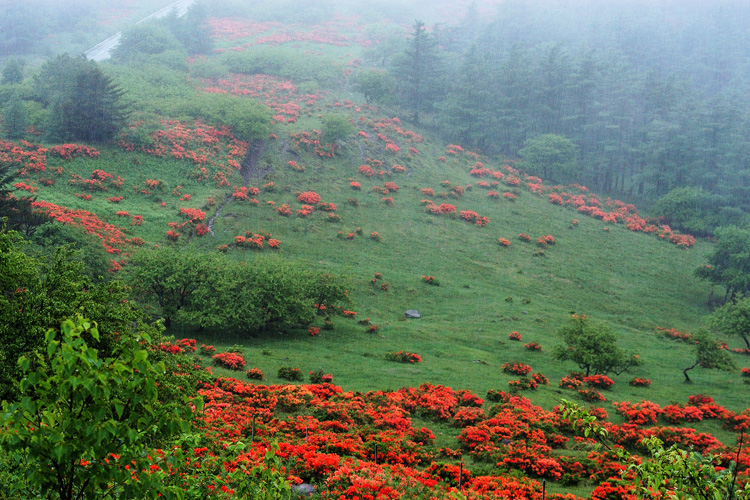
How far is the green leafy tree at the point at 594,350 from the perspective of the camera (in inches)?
1145

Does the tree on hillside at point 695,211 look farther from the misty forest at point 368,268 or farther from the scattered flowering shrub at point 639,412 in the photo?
the scattered flowering shrub at point 639,412

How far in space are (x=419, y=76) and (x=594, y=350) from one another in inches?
2682

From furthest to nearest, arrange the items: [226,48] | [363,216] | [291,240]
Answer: [226,48] → [363,216] → [291,240]

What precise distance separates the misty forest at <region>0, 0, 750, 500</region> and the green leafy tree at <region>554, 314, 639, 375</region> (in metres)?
0.18

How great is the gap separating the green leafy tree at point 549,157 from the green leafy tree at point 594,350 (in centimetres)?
4881

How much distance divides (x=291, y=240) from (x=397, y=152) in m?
28.5

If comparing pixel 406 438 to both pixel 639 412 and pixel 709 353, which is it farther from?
pixel 709 353

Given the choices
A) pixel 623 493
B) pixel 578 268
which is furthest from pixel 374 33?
pixel 623 493

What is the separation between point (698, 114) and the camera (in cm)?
7475

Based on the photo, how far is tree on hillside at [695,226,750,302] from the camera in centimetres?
4707

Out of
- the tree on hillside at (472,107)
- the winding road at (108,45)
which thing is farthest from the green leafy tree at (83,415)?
the winding road at (108,45)

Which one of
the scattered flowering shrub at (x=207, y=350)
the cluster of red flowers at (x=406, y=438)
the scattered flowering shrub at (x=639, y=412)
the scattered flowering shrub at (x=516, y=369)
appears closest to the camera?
the cluster of red flowers at (x=406, y=438)

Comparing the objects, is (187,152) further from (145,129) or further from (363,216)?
(363,216)

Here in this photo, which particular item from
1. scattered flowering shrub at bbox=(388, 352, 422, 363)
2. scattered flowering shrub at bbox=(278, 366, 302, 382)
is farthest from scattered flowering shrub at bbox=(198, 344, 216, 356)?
scattered flowering shrub at bbox=(388, 352, 422, 363)
